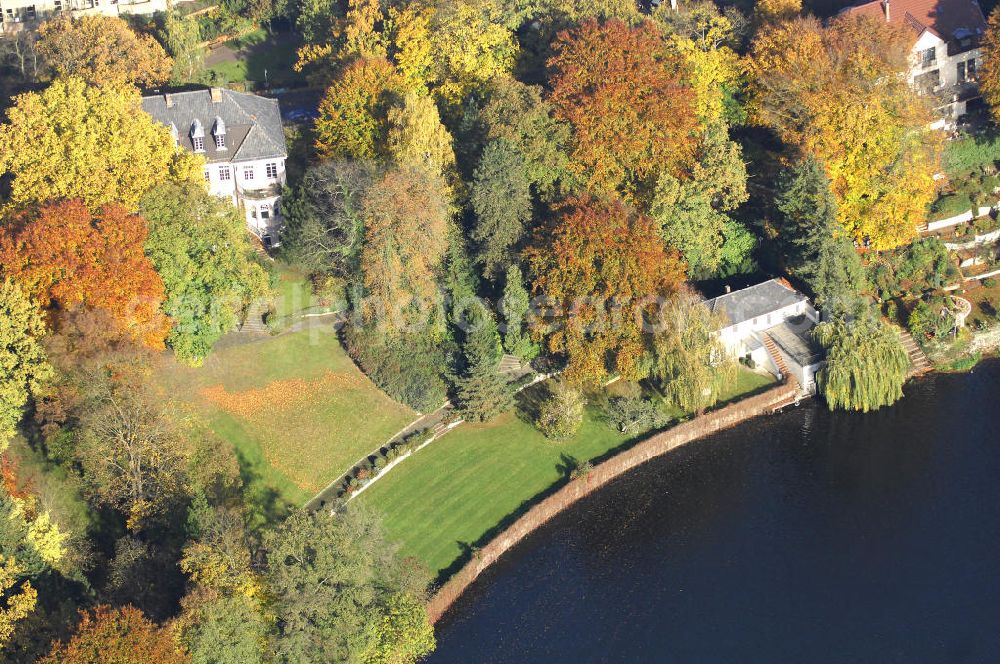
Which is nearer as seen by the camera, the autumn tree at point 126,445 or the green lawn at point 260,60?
the autumn tree at point 126,445

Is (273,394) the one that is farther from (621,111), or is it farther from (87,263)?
(621,111)

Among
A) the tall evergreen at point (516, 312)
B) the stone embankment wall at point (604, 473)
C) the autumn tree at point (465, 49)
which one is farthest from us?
the autumn tree at point (465, 49)

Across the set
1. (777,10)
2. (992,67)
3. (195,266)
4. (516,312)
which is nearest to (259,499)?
(195,266)

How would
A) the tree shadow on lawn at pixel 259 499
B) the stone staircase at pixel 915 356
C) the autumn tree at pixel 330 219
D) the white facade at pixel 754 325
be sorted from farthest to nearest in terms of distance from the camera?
the stone staircase at pixel 915 356
the white facade at pixel 754 325
the autumn tree at pixel 330 219
the tree shadow on lawn at pixel 259 499

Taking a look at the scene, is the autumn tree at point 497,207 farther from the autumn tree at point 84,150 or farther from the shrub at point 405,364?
the autumn tree at point 84,150

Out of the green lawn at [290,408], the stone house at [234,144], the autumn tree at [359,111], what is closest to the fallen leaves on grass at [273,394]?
the green lawn at [290,408]
